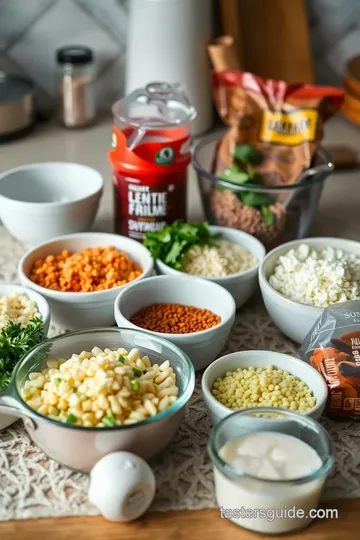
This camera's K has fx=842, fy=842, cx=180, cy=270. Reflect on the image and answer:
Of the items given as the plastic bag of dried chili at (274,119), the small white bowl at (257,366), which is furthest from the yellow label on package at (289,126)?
the small white bowl at (257,366)

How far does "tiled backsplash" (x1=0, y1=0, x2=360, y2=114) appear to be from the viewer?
2164mm

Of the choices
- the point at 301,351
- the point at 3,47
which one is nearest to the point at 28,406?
the point at 301,351

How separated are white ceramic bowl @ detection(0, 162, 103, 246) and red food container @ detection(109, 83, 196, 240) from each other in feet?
0.26

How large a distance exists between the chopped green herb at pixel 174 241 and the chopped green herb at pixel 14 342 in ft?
1.06

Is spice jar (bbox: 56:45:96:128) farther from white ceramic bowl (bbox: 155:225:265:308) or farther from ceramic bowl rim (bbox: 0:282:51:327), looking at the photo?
ceramic bowl rim (bbox: 0:282:51:327)

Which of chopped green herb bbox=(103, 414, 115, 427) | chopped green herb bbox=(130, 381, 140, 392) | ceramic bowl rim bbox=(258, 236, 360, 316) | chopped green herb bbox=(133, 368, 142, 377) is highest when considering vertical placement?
chopped green herb bbox=(130, 381, 140, 392)

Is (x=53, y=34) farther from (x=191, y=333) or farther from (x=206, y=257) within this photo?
(x=191, y=333)

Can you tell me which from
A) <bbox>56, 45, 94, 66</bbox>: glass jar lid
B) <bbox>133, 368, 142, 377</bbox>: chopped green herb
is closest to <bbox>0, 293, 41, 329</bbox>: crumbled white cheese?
<bbox>133, 368, 142, 377</bbox>: chopped green herb

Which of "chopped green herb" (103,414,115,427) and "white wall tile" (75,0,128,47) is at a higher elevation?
"white wall tile" (75,0,128,47)

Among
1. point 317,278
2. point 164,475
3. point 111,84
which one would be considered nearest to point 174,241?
point 317,278

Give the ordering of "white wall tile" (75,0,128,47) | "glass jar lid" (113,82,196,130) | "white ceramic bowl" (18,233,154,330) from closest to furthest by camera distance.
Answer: "white ceramic bowl" (18,233,154,330) < "glass jar lid" (113,82,196,130) < "white wall tile" (75,0,128,47)

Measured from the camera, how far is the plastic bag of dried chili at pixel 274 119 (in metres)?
1.72

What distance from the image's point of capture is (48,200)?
177 centimetres

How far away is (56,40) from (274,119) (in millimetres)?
750
